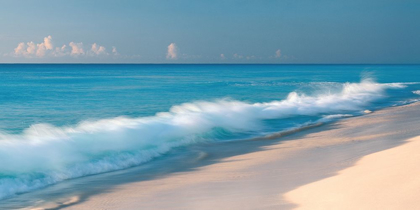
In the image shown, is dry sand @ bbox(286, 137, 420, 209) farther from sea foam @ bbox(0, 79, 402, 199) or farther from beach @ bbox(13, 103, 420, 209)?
sea foam @ bbox(0, 79, 402, 199)

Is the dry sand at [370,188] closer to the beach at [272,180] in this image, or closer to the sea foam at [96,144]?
the beach at [272,180]

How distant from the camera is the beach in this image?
6.19 metres

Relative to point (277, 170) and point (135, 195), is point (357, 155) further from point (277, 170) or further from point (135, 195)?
point (135, 195)

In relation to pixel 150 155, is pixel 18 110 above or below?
above

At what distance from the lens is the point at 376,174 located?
714cm

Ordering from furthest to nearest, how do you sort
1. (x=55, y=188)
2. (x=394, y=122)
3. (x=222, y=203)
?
(x=394, y=122) → (x=55, y=188) → (x=222, y=203)

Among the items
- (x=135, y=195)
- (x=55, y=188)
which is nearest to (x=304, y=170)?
(x=135, y=195)

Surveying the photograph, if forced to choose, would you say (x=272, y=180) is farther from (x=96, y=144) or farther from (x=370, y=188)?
(x=96, y=144)

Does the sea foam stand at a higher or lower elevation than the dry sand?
higher

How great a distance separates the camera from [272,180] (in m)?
7.78

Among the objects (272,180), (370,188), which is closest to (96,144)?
(272,180)

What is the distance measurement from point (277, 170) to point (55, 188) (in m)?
4.36

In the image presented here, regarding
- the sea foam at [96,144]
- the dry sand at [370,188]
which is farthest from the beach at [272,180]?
the sea foam at [96,144]

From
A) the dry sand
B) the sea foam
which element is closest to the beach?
the dry sand
